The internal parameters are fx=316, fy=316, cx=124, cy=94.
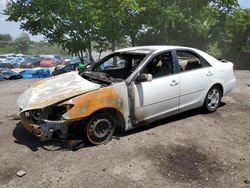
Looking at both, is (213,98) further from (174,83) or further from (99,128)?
(99,128)

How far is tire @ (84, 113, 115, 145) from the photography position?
5.23 m

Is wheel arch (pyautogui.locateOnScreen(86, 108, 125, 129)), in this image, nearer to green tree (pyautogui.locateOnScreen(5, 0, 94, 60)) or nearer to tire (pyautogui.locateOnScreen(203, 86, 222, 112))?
tire (pyautogui.locateOnScreen(203, 86, 222, 112))

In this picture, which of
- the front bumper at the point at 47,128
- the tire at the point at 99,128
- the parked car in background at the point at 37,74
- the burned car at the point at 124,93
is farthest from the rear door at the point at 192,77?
the parked car in background at the point at 37,74

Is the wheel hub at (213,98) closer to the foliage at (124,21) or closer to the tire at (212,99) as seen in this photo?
the tire at (212,99)

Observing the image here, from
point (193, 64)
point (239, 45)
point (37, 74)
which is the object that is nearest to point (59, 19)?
point (37, 74)

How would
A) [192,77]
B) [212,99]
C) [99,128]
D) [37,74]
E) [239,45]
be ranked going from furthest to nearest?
[239,45]
[37,74]
[212,99]
[192,77]
[99,128]

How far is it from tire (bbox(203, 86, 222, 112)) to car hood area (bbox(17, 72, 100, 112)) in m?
2.78

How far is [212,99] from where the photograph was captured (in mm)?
7082

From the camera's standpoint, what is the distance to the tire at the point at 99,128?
5227 mm

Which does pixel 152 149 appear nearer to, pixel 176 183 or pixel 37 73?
pixel 176 183

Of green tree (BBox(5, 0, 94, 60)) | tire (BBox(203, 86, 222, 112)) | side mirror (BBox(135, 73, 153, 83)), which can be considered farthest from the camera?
green tree (BBox(5, 0, 94, 60))

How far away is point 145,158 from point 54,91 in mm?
1908

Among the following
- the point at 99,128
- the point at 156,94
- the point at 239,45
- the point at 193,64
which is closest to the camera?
the point at 99,128

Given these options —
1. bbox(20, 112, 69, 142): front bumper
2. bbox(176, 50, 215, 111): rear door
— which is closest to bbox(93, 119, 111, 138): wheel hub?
bbox(20, 112, 69, 142): front bumper
